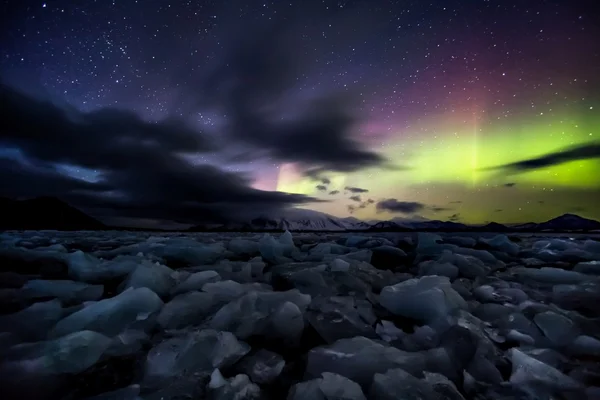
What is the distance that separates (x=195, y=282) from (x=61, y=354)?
2078 millimetres

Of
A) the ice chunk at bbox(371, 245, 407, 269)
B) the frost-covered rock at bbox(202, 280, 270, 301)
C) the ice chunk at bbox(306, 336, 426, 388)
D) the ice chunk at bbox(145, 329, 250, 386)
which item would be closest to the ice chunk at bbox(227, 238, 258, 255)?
the ice chunk at bbox(371, 245, 407, 269)

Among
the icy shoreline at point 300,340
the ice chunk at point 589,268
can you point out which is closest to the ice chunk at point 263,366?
the icy shoreline at point 300,340

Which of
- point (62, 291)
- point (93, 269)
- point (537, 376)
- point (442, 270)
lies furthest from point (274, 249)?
point (537, 376)

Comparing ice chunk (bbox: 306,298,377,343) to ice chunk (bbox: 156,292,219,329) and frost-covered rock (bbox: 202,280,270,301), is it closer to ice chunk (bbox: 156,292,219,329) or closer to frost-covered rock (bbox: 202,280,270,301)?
frost-covered rock (bbox: 202,280,270,301)

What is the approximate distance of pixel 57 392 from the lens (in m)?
1.89

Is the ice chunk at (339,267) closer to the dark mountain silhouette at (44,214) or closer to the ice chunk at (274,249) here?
the ice chunk at (274,249)

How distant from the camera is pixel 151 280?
427cm

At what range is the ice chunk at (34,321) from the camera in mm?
2713

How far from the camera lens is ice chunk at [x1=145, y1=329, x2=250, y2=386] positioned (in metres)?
2.08

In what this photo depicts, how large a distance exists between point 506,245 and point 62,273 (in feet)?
43.4

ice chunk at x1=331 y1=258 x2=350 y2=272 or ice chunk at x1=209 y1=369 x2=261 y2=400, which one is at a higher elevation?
ice chunk at x1=331 y1=258 x2=350 y2=272

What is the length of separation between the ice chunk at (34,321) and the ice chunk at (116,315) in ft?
0.55

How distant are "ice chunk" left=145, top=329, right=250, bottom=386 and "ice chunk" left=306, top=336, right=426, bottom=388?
616 mm

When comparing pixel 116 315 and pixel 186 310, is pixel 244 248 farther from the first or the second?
pixel 116 315
